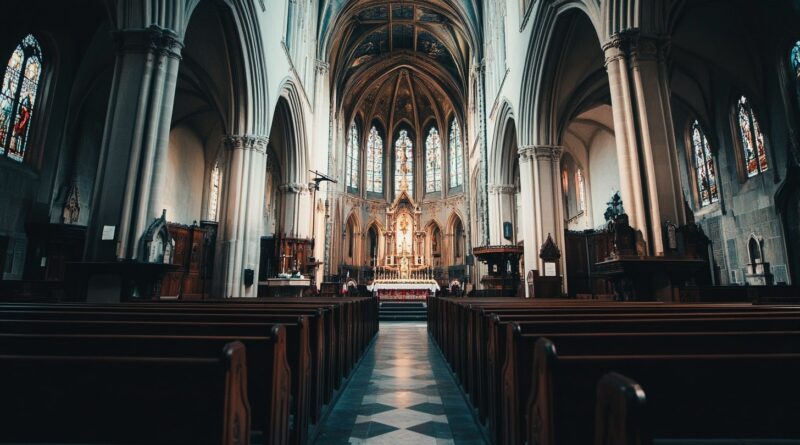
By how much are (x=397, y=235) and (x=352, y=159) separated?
7269 millimetres

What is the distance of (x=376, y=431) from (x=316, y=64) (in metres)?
18.9

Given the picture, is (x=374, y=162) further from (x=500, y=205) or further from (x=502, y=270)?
(x=502, y=270)

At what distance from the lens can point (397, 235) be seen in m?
25.9

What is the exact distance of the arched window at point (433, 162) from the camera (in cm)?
3092

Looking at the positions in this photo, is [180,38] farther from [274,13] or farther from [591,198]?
[591,198]

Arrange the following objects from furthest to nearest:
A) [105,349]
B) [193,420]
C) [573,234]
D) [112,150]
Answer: [573,234] → [112,150] → [105,349] → [193,420]

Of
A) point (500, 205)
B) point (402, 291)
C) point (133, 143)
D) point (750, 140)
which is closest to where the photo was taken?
point (133, 143)

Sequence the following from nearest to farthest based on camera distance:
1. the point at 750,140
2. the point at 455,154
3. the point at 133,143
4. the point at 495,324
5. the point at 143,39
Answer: the point at 495,324 < the point at 133,143 < the point at 143,39 < the point at 750,140 < the point at 455,154

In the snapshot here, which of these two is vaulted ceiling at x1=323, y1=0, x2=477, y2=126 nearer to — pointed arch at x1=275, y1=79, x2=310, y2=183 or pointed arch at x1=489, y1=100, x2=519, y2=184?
pointed arch at x1=275, y1=79, x2=310, y2=183

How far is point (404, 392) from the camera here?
430 centimetres

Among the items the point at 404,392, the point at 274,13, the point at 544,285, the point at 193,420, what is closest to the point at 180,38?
the point at 274,13

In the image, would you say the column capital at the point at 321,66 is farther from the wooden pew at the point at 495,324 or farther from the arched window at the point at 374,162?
the wooden pew at the point at 495,324

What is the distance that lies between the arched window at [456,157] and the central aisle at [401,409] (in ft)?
79.5

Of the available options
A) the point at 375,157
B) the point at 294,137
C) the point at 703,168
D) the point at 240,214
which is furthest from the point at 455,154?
the point at 240,214
